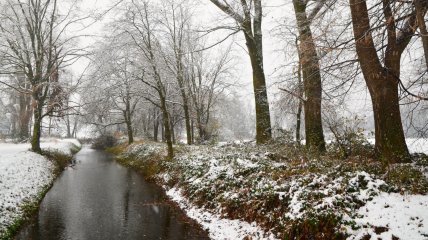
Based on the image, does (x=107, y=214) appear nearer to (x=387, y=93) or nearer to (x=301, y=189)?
→ (x=301, y=189)

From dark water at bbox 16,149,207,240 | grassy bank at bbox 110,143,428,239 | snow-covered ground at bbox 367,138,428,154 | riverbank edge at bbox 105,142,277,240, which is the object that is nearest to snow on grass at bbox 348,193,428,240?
grassy bank at bbox 110,143,428,239

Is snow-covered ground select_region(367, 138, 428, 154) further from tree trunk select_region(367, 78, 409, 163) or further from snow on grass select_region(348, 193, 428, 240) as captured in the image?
snow on grass select_region(348, 193, 428, 240)

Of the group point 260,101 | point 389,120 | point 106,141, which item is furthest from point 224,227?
point 106,141

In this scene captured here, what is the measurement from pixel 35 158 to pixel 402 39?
1697cm

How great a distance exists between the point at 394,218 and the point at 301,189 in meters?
2.15

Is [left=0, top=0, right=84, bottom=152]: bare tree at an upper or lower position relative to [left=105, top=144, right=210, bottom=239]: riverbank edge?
upper

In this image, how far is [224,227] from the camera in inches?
342

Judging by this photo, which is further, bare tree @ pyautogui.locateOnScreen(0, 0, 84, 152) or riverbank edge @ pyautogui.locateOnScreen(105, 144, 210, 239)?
bare tree @ pyautogui.locateOnScreen(0, 0, 84, 152)

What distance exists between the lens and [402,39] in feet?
27.4

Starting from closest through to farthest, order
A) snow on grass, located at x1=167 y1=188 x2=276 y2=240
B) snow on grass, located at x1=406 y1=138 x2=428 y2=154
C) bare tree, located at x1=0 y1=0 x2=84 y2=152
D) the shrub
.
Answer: snow on grass, located at x1=167 y1=188 x2=276 y2=240
snow on grass, located at x1=406 y1=138 x2=428 y2=154
bare tree, located at x1=0 y1=0 x2=84 y2=152
the shrub

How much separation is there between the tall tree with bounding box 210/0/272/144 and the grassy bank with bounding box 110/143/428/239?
2754mm

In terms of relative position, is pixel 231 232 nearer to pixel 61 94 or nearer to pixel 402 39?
pixel 402 39

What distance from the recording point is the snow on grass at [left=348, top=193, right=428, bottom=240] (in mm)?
5648

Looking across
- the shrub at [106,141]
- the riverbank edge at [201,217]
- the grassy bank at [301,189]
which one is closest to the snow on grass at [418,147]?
the grassy bank at [301,189]
